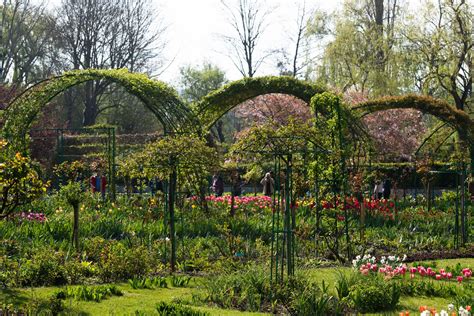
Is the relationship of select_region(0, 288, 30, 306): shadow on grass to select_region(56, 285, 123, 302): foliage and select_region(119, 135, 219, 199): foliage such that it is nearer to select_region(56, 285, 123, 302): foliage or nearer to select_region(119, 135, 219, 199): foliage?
select_region(56, 285, 123, 302): foliage

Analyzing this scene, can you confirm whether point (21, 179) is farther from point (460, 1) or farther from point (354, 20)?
point (354, 20)

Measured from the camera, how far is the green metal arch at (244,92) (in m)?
15.3

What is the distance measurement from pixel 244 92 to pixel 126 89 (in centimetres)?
298

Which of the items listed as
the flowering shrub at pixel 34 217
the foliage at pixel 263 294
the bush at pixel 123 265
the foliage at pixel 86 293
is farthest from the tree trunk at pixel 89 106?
the foliage at pixel 263 294

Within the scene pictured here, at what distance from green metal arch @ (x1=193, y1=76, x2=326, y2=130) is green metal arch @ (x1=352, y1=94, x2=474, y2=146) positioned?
7.36ft

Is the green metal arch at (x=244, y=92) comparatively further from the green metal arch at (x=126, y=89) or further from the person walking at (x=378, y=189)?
the person walking at (x=378, y=189)

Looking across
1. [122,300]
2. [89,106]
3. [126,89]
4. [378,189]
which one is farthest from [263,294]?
[89,106]

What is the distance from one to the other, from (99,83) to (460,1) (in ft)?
72.8

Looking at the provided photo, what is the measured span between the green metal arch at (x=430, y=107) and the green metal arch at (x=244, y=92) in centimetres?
224

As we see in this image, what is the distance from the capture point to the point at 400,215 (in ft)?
47.3

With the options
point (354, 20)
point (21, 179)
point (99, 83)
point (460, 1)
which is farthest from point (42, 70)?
point (21, 179)

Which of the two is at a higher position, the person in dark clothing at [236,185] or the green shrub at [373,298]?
the person in dark clothing at [236,185]

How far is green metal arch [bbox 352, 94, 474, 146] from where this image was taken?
17016 mm

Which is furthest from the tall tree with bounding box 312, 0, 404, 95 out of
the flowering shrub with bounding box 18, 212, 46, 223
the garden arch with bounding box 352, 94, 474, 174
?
the flowering shrub with bounding box 18, 212, 46, 223
